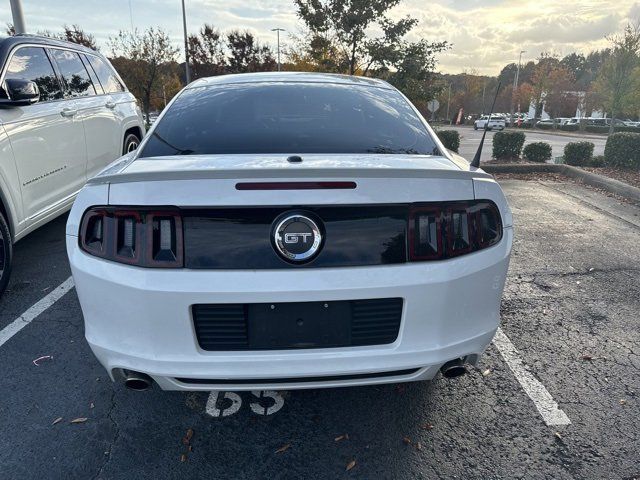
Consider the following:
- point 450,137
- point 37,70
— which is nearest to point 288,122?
point 37,70

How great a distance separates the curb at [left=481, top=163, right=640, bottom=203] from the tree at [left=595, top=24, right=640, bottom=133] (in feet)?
71.3

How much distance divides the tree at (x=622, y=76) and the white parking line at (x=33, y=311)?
3146 cm

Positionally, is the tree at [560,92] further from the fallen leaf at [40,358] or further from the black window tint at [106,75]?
the fallen leaf at [40,358]

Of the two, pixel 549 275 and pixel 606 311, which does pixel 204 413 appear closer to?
pixel 606 311

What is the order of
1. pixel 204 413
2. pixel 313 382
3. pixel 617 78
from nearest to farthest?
pixel 313 382 → pixel 204 413 → pixel 617 78

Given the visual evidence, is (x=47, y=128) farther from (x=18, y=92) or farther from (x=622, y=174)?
(x=622, y=174)

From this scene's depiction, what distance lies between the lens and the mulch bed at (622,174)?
872 cm

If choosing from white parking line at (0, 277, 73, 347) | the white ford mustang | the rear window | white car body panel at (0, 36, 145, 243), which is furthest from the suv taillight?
white car body panel at (0, 36, 145, 243)

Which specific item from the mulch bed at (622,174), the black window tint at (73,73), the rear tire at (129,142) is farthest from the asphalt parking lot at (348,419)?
the mulch bed at (622,174)

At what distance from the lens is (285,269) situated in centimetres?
184

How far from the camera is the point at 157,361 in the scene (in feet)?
6.27

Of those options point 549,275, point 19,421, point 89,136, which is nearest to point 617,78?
point 549,275

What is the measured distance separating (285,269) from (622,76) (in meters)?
34.4

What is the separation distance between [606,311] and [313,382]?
284 cm
